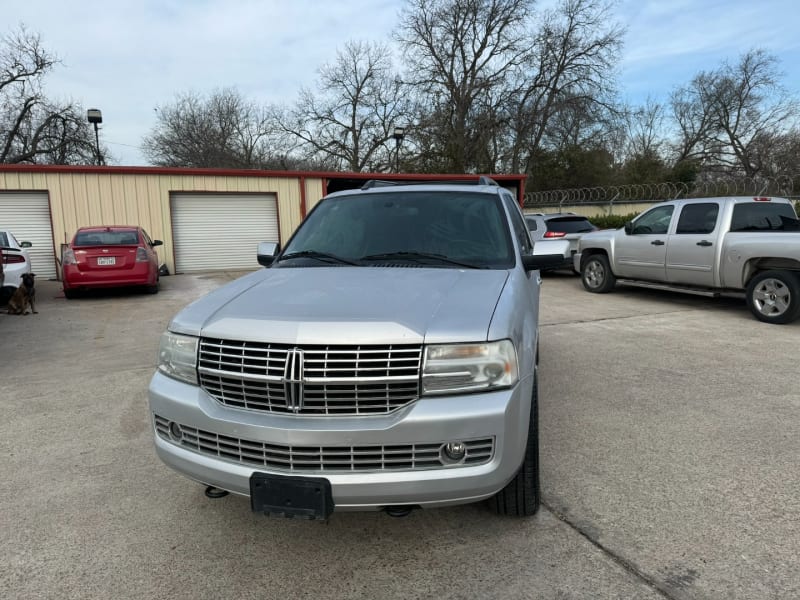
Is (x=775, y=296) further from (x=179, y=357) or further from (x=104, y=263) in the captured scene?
(x=104, y=263)

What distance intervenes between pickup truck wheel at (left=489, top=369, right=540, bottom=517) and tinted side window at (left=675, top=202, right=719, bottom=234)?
7.41m

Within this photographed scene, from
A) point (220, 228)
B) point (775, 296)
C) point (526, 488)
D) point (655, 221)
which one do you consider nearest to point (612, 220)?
point (655, 221)

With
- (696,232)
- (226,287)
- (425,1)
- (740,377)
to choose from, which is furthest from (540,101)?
(226,287)

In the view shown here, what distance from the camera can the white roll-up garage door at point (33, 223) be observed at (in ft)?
47.4

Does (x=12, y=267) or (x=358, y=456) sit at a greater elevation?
(x=12, y=267)

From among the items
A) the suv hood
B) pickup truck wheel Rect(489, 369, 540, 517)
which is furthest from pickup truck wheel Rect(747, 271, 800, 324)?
pickup truck wheel Rect(489, 369, 540, 517)

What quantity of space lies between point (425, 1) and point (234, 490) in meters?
36.5

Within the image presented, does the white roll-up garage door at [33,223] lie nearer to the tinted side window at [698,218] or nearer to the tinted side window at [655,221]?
the tinted side window at [655,221]

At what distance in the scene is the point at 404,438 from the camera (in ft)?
7.13

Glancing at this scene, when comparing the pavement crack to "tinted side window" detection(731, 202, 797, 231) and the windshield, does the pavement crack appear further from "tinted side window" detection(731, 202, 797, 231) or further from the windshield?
"tinted side window" detection(731, 202, 797, 231)

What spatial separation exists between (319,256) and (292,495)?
1.82 metres

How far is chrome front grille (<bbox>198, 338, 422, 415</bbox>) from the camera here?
7.22 ft

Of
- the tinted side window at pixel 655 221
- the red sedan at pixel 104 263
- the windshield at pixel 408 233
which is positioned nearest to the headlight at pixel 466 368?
the windshield at pixel 408 233

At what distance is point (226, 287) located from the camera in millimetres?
3193
